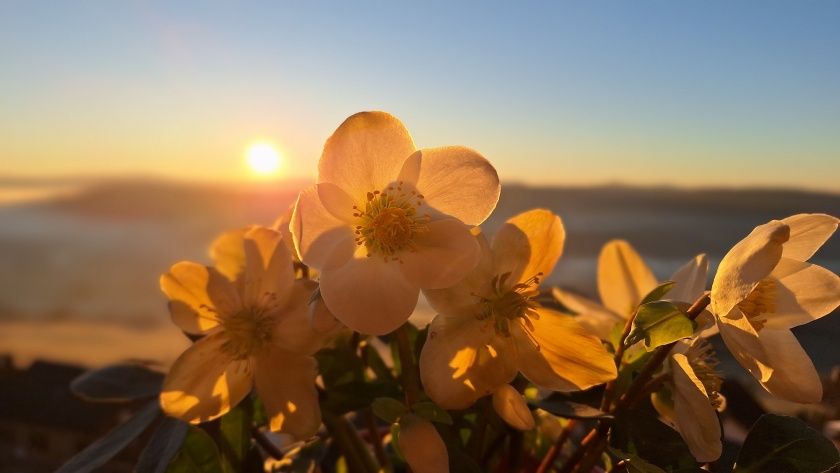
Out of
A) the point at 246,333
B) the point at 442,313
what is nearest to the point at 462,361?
the point at 442,313

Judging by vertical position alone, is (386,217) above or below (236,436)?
above

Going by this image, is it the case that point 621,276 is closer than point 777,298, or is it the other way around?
point 777,298

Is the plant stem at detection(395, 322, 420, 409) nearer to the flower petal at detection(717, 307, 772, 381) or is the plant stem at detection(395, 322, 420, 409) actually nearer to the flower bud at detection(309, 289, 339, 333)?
the flower bud at detection(309, 289, 339, 333)

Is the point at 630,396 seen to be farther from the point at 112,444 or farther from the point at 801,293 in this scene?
the point at 112,444

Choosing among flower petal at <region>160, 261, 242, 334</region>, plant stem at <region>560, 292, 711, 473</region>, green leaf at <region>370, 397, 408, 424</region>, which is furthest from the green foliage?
flower petal at <region>160, 261, 242, 334</region>

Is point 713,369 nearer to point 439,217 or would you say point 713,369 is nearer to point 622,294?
point 622,294

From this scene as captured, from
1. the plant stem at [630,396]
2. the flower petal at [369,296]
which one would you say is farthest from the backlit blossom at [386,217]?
the plant stem at [630,396]
